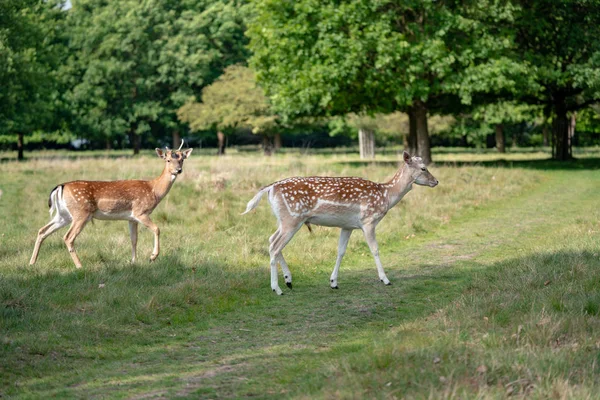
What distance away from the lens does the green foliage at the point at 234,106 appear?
46.1 m

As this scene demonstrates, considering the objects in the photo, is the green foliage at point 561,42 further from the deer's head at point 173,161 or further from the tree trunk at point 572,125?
the deer's head at point 173,161

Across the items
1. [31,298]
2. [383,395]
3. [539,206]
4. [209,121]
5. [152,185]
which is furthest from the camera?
[209,121]

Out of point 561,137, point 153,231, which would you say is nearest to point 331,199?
point 153,231

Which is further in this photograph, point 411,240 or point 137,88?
point 137,88

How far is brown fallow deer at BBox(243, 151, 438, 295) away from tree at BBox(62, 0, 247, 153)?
4148cm

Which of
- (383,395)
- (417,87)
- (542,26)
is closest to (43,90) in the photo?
(417,87)

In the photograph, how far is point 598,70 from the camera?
3012 centimetres

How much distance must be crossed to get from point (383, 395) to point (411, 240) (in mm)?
9614

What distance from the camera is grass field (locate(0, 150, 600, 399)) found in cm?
630

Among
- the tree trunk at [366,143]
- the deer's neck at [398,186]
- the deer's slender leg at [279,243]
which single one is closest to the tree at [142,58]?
the tree trunk at [366,143]

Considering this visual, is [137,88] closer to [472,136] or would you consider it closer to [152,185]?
[472,136]

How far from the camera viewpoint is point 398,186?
456 inches

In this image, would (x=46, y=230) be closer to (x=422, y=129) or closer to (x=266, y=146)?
(x=422, y=129)

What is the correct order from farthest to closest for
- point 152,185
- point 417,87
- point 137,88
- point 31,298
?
point 137,88
point 417,87
point 152,185
point 31,298
